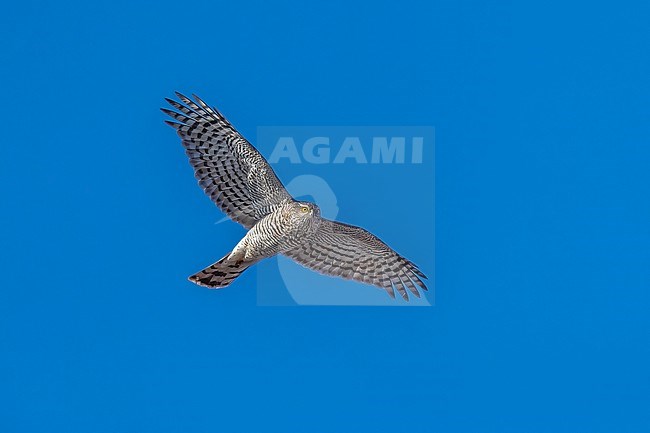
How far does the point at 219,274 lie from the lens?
998cm

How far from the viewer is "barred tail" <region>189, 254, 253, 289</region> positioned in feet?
32.5

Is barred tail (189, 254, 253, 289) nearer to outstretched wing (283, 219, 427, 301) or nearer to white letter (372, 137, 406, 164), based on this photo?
outstretched wing (283, 219, 427, 301)

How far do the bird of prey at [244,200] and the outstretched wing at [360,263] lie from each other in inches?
2.6

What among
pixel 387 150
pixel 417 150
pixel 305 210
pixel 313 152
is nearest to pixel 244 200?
pixel 305 210

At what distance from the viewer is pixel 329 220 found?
32.7ft

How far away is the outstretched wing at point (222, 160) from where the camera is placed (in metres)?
9.77

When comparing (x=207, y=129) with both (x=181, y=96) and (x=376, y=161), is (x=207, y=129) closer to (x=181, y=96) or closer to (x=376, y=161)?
(x=181, y=96)

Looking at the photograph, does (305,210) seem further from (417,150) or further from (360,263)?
(417,150)

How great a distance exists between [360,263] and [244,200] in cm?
130

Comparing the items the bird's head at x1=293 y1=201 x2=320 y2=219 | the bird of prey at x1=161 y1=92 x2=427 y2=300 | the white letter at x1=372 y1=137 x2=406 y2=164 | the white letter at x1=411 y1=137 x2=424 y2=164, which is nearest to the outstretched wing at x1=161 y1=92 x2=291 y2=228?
the bird of prey at x1=161 y1=92 x2=427 y2=300

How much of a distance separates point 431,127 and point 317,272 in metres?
1.81

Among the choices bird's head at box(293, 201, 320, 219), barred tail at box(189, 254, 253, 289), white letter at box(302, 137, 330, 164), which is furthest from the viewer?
white letter at box(302, 137, 330, 164)

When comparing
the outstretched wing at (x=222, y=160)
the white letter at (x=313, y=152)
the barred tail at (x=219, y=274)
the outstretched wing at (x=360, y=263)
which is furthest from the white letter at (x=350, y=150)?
the barred tail at (x=219, y=274)

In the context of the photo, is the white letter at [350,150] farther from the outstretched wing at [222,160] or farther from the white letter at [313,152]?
the outstretched wing at [222,160]
